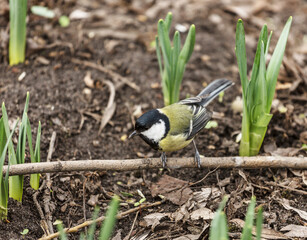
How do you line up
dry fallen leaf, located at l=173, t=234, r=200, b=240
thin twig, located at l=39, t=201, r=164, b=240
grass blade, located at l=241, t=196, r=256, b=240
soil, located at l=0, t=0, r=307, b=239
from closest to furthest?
grass blade, located at l=241, t=196, r=256, b=240
thin twig, located at l=39, t=201, r=164, b=240
dry fallen leaf, located at l=173, t=234, r=200, b=240
soil, located at l=0, t=0, r=307, b=239

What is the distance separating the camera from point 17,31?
15.2 ft

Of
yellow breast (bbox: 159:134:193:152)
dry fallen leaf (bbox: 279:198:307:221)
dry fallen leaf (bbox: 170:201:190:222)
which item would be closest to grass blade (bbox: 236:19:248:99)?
yellow breast (bbox: 159:134:193:152)

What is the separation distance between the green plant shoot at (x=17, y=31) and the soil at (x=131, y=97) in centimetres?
12

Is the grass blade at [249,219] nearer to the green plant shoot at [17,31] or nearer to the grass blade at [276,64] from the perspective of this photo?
the grass blade at [276,64]

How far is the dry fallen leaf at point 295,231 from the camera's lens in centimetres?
322

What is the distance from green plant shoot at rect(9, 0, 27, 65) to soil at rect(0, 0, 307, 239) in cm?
12

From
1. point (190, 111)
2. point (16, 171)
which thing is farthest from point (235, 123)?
point (16, 171)

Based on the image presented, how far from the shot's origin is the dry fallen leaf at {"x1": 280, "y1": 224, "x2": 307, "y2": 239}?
10.6 feet

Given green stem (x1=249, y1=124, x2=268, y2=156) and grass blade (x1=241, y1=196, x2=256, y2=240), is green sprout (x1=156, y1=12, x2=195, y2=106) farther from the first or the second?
grass blade (x1=241, y1=196, x2=256, y2=240)

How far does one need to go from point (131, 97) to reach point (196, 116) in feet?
3.66

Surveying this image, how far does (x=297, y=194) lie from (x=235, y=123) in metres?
1.21

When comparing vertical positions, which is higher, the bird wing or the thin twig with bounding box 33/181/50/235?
the bird wing

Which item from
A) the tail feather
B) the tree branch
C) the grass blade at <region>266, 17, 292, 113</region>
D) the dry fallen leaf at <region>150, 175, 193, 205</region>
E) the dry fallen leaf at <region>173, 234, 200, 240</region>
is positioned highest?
the grass blade at <region>266, 17, 292, 113</region>

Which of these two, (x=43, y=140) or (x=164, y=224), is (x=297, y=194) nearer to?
(x=164, y=224)
